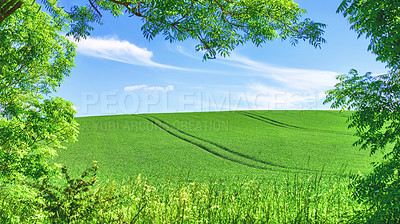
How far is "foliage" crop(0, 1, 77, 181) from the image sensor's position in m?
6.20

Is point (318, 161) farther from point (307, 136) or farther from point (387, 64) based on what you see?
point (387, 64)

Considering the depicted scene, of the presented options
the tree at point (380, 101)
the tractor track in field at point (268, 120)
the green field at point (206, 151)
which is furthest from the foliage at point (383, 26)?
the tractor track in field at point (268, 120)

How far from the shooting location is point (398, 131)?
4.68 meters

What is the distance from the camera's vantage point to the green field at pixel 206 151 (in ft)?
42.5

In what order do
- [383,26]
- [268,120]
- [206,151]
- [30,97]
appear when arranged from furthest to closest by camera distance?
[268,120] → [206,151] → [30,97] → [383,26]

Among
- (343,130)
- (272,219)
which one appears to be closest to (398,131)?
(272,219)

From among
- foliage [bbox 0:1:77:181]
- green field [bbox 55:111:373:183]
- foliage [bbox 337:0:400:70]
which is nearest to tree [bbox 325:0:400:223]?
foliage [bbox 337:0:400:70]

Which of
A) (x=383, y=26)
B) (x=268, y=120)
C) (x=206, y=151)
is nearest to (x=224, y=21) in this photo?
(x=383, y=26)

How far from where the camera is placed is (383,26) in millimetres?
4695

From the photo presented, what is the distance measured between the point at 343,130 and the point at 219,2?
2460cm

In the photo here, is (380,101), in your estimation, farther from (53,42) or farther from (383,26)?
(53,42)

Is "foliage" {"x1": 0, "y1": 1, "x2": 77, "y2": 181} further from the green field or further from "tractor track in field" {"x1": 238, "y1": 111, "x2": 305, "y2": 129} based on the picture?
"tractor track in field" {"x1": 238, "y1": 111, "x2": 305, "y2": 129}

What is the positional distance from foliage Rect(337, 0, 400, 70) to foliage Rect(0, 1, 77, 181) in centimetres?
673

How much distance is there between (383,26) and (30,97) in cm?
830
